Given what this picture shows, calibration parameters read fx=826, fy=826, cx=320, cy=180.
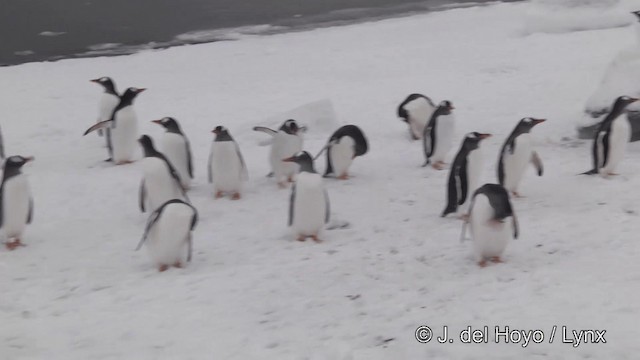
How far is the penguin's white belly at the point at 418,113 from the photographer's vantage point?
370 inches

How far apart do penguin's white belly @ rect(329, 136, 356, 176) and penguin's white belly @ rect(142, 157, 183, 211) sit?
1882 millimetres

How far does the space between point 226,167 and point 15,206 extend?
187cm

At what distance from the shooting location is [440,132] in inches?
316

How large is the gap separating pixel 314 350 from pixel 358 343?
0.76 feet

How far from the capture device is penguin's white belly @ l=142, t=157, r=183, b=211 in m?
6.60

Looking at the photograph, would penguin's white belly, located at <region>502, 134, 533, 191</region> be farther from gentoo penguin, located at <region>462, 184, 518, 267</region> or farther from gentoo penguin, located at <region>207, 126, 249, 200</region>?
gentoo penguin, located at <region>207, 126, 249, 200</region>

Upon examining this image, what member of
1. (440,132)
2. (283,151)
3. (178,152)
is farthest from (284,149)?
(440,132)

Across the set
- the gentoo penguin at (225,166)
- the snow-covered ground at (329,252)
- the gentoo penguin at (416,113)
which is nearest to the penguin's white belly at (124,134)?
the snow-covered ground at (329,252)

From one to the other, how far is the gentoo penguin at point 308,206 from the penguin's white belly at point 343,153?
5.45 ft

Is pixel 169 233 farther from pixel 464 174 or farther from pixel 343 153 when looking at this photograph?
pixel 343 153

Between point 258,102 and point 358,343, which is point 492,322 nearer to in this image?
point 358,343

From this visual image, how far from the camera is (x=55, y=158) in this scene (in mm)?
9352

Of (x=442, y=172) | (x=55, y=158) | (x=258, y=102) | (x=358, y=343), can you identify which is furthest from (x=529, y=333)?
(x=258, y=102)

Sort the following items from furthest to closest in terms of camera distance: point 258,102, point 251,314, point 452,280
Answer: point 258,102 < point 452,280 < point 251,314
